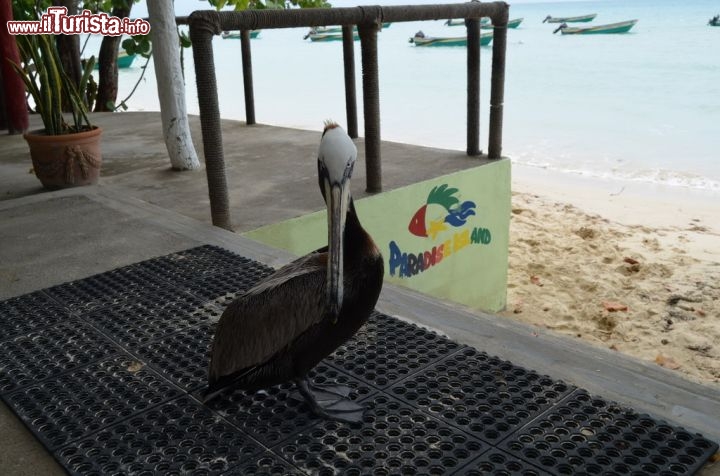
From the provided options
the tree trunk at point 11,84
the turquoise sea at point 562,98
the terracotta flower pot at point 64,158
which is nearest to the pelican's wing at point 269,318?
the terracotta flower pot at point 64,158

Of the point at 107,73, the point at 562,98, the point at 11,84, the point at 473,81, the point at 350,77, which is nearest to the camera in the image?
the point at 473,81

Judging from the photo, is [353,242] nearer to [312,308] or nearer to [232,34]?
[312,308]

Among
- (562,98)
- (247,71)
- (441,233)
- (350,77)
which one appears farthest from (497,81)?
(562,98)

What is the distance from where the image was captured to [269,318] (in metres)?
1.60

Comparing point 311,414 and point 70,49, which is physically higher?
point 70,49

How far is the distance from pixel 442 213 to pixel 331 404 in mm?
2675

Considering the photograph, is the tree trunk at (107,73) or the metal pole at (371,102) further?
the tree trunk at (107,73)

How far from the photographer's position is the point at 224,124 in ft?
21.3

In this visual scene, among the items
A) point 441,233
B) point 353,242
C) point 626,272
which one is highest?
point 353,242

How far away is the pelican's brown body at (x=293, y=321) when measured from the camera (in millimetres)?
1581

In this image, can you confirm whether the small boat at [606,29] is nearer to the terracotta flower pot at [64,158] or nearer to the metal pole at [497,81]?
the metal pole at [497,81]

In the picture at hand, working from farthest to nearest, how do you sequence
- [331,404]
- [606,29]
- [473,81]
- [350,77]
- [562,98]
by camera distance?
[606,29] → [562,98] → [350,77] → [473,81] → [331,404]

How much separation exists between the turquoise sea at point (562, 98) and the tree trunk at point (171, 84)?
6555mm

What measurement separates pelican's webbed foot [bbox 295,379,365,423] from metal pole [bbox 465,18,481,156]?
3138 millimetres
